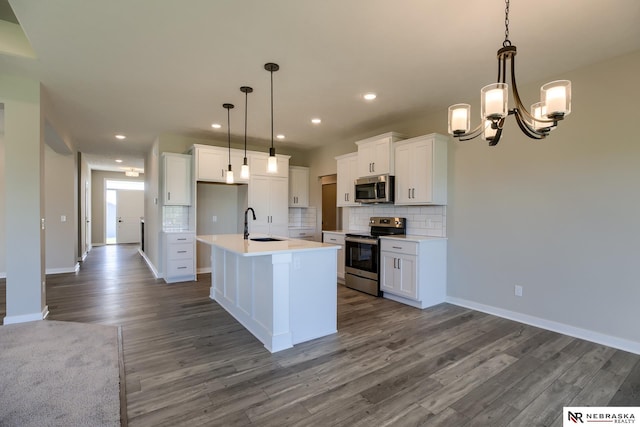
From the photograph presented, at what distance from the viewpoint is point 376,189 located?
15.6 feet

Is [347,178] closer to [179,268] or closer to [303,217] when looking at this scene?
[303,217]

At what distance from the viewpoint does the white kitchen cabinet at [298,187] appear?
680 centimetres

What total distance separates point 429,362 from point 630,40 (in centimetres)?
318

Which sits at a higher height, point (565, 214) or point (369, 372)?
point (565, 214)

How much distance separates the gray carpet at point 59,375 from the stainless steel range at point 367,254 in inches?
124

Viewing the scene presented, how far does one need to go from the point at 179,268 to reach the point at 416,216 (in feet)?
13.3

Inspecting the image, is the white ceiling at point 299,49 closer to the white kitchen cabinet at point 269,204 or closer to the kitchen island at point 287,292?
the kitchen island at point 287,292

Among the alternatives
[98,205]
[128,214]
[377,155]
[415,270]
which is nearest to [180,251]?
A: [377,155]

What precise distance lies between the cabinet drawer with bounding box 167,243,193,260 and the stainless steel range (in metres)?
2.76

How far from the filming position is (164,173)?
541cm

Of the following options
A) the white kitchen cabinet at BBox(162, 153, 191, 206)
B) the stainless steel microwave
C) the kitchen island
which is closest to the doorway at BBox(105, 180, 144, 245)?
the white kitchen cabinet at BBox(162, 153, 191, 206)

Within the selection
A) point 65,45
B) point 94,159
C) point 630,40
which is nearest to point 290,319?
point 65,45

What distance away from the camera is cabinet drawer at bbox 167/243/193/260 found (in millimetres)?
5348


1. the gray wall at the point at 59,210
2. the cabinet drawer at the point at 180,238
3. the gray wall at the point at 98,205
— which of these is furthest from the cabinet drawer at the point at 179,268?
the gray wall at the point at 98,205
